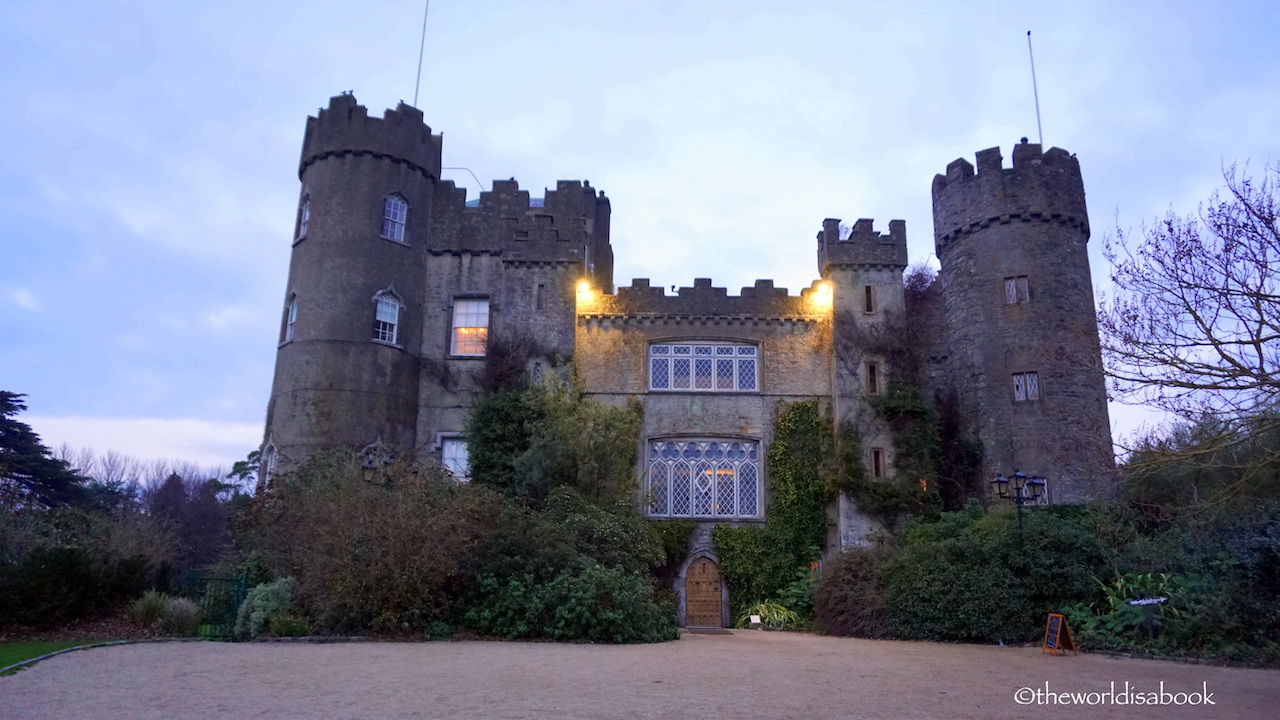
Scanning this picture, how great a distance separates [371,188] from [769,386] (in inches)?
503

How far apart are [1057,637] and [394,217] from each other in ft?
65.3

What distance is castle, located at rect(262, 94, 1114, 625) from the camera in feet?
75.7

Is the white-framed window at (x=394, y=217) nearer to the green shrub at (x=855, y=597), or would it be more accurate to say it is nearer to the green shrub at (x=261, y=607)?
the green shrub at (x=261, y=607)

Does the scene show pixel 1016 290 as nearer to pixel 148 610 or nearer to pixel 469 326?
pixel 469 326

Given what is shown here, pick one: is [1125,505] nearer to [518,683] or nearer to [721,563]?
[721,563]

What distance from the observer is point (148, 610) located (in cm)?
1487

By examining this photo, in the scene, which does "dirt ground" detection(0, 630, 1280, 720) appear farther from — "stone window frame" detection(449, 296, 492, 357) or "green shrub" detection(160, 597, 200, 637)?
"stone window frame" detection(449, 296, 492, 357)

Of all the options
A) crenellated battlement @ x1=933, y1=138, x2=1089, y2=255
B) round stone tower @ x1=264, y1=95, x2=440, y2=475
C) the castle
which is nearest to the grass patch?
round stone tower @ x1=264, y1=95, x2=440, y2=475

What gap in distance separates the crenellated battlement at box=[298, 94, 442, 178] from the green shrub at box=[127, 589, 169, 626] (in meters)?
14.0

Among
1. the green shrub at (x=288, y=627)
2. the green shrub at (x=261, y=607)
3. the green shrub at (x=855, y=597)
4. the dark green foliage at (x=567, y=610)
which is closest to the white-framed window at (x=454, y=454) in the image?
the green shrub at (x=261, y=607)

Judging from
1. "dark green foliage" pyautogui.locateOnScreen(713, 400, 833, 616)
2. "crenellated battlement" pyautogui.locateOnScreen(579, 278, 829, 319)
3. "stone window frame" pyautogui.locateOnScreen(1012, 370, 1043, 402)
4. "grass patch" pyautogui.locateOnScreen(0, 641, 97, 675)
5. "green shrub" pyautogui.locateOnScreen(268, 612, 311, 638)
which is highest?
"crenellated battlement" pyautogui.locateOnScreen(579, 278, 829, 319)

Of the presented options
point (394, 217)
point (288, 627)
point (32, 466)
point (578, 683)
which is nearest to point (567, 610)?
point (288, 627)

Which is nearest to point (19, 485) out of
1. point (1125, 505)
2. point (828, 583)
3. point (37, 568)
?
point (37, 568)

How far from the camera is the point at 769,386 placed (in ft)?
79.7
